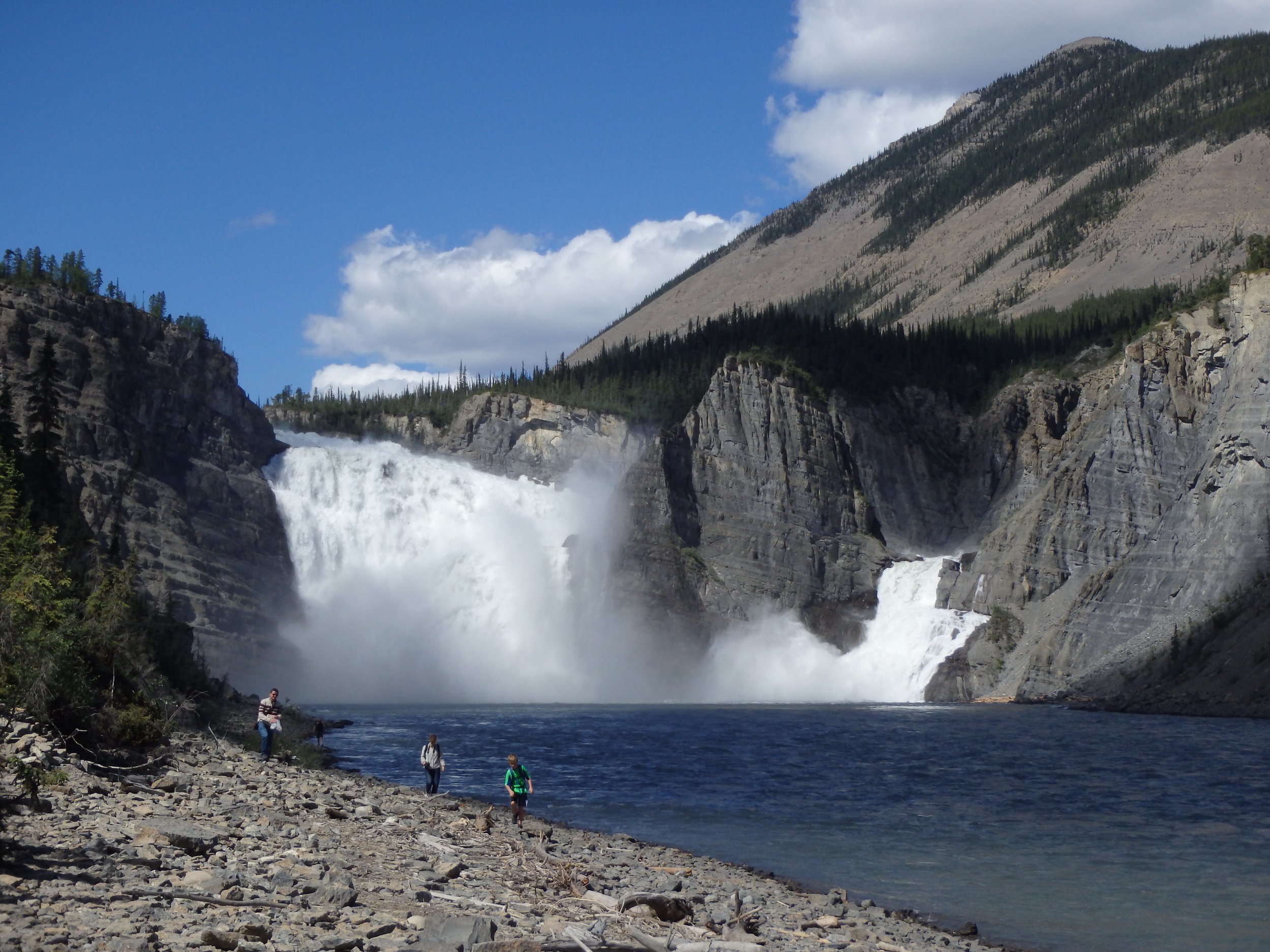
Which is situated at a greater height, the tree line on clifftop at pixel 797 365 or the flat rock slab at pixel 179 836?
the tree line on clifftop at pixel 797 365

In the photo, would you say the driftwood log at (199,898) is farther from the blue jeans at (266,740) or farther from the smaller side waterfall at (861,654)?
the smaller side waterfall at (861,654)

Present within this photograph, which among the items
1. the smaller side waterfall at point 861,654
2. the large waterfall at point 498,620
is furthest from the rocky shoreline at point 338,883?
the smaller side waterfall at point 861,654

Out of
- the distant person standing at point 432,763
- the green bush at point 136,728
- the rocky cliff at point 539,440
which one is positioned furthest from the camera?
the rocky cliff at point 539,440

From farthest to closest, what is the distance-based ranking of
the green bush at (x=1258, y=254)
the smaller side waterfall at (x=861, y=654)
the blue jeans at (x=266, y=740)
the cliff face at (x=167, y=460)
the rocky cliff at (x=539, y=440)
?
1. the rocky cliff at (x=539, y=440)
2. the smaller side waterfall at (x=861, y=654)
3. the green bush at (x=1258, y=254)
4. the cliff face at (x=167, y=460)
5. the blue jeans at (x=266, y=740)

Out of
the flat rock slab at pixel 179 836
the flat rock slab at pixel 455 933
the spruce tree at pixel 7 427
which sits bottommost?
the flat rock slab at pixel 455 933

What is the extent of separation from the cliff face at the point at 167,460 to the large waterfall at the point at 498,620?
602 cm

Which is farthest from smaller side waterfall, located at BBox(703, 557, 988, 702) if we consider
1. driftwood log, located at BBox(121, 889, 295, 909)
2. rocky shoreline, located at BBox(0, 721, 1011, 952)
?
driftwood log, located at BBox(121, 889, 295, 909)

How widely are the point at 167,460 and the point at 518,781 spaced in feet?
259

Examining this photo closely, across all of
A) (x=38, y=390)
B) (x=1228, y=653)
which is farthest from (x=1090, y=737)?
(x=38, y=390)

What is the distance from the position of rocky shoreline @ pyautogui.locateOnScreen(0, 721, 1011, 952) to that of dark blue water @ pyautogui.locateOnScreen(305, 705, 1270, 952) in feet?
9.75

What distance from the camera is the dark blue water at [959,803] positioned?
77.7 feet

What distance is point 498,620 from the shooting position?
110125mm

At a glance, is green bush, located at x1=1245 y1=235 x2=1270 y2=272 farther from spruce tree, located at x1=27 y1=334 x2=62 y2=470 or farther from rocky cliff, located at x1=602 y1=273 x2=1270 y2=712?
spruce tree, located at x1=27 y1=334 x2=62 y2=470

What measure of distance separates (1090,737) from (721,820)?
29.2 meters
